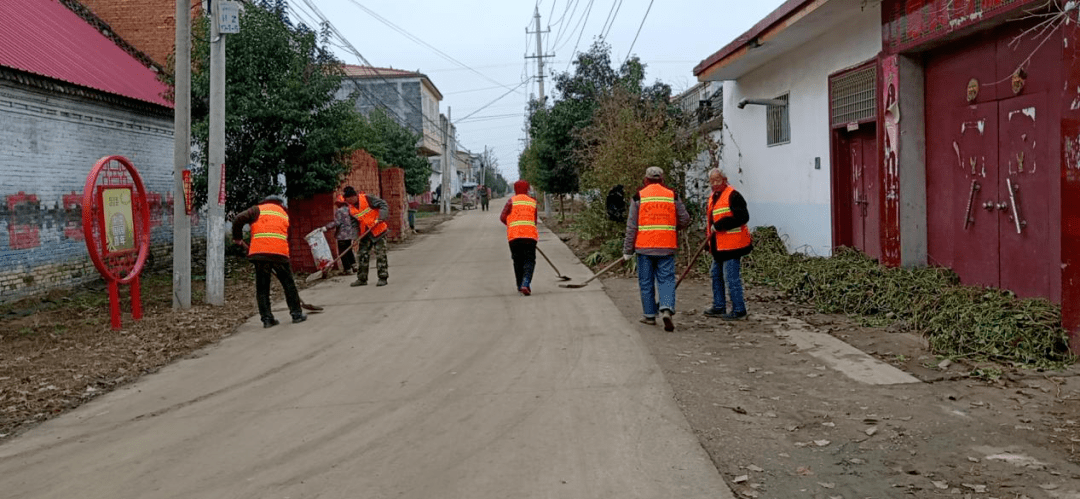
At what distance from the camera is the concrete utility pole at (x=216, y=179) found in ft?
41.6

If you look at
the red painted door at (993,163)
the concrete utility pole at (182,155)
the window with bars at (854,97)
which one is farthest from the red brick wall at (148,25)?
the red painted door at (993,163)

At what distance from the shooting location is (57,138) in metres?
14.6

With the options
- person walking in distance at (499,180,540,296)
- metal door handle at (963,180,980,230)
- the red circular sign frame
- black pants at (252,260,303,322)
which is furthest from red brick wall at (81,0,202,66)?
metal door handle at (963,180,980,230)

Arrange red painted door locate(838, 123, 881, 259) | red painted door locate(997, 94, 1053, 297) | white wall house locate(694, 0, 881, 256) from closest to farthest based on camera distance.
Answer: red painted door locate(997, 94, 1053, 297), red painted door locate(838, 123, 881, 259), white wall house locate(694, 0, 881, 256)

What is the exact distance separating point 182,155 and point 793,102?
9.32m

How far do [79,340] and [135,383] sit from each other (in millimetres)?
2672

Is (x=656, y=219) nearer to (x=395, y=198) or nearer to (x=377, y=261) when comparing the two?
(x=377, y=261)

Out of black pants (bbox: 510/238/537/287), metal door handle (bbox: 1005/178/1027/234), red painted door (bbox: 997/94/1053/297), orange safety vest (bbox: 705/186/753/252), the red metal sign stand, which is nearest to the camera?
red painted door (bbox: 997/94/1053/297)

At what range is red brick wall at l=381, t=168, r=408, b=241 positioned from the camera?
2859 centimetres

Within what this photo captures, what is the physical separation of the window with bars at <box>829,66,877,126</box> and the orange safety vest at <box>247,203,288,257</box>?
743cm

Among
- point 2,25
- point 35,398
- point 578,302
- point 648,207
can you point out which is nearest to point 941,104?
point 648,207

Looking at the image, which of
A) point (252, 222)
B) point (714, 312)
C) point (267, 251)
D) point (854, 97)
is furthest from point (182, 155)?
point (854, 97)

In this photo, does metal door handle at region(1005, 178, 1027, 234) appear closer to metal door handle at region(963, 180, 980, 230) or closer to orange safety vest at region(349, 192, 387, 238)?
metal door handle at region(963, 180, 980, 230)

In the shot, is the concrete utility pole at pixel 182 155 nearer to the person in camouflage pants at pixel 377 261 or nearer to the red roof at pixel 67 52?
the red roof at pixel 67 52
